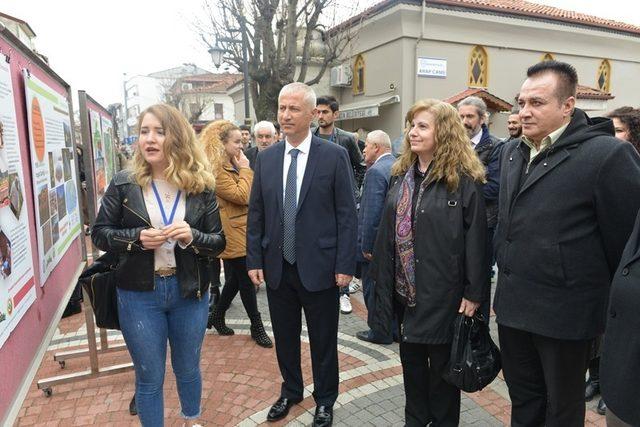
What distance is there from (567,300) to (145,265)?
2.11 meters

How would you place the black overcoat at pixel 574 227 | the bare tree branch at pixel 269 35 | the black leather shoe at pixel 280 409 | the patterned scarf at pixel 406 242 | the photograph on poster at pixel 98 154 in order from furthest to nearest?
the bare tree branch at pixel 269 35, the photograph on poster at pixel 98 154, the black leather shoe at pixel 280 409, the patterned scarf at pixel 406 242, the black overcoat at pixel 574 227

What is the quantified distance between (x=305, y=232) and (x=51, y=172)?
1463 mm

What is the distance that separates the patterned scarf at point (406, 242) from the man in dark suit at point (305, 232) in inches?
12.5

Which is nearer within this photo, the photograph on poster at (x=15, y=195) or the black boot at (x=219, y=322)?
the photograph on poster at (x=15, y=195)

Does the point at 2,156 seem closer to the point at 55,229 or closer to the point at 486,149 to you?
the point at 55,229

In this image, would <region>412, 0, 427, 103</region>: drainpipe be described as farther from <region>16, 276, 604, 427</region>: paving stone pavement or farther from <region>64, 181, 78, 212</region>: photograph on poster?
<region>64, 181, 78, 212</region>: photograph on poster

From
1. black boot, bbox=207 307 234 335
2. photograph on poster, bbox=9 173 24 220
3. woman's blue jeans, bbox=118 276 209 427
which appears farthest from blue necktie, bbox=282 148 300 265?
black boot, bbox=207 307 234 335

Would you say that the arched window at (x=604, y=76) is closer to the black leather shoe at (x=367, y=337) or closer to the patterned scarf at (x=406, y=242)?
the black leather shoe at (x=367, y=337)

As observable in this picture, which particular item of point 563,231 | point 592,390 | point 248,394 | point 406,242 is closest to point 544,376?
point 563,231

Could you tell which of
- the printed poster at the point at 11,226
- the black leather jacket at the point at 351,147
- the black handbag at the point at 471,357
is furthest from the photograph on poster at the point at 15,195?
the black leather jacket at the point at 351,147

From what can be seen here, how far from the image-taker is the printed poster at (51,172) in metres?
2.12

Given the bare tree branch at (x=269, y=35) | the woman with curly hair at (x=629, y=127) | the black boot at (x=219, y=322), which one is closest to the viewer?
the woman with curly hair at (x=629, y=127)

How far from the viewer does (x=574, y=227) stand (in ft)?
6.65

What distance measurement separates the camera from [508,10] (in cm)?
1595
